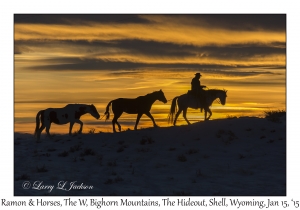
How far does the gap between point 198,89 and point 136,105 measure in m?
3.83

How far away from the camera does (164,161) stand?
74.1 ft

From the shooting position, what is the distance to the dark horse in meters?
31.3

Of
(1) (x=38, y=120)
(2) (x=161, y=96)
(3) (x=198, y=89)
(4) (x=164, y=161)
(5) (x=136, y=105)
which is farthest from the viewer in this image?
(2) (x=161, y=96)

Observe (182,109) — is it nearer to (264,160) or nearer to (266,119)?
(266,119)

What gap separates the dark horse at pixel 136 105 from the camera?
31312mm

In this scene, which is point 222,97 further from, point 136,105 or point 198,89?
point 136,105

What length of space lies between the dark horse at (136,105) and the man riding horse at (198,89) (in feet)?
7.02

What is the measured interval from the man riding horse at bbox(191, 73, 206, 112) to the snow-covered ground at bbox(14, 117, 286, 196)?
250 cm

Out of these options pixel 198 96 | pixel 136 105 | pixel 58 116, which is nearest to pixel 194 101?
pixel 198 96

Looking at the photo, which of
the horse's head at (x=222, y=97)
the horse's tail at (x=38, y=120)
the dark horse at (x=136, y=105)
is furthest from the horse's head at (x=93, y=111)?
the horse's head at (x=222, y=97)

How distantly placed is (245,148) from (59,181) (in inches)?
366

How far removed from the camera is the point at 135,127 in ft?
101

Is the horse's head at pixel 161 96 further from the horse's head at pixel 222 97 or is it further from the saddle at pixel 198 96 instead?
the horse's head at pixel 222 97
